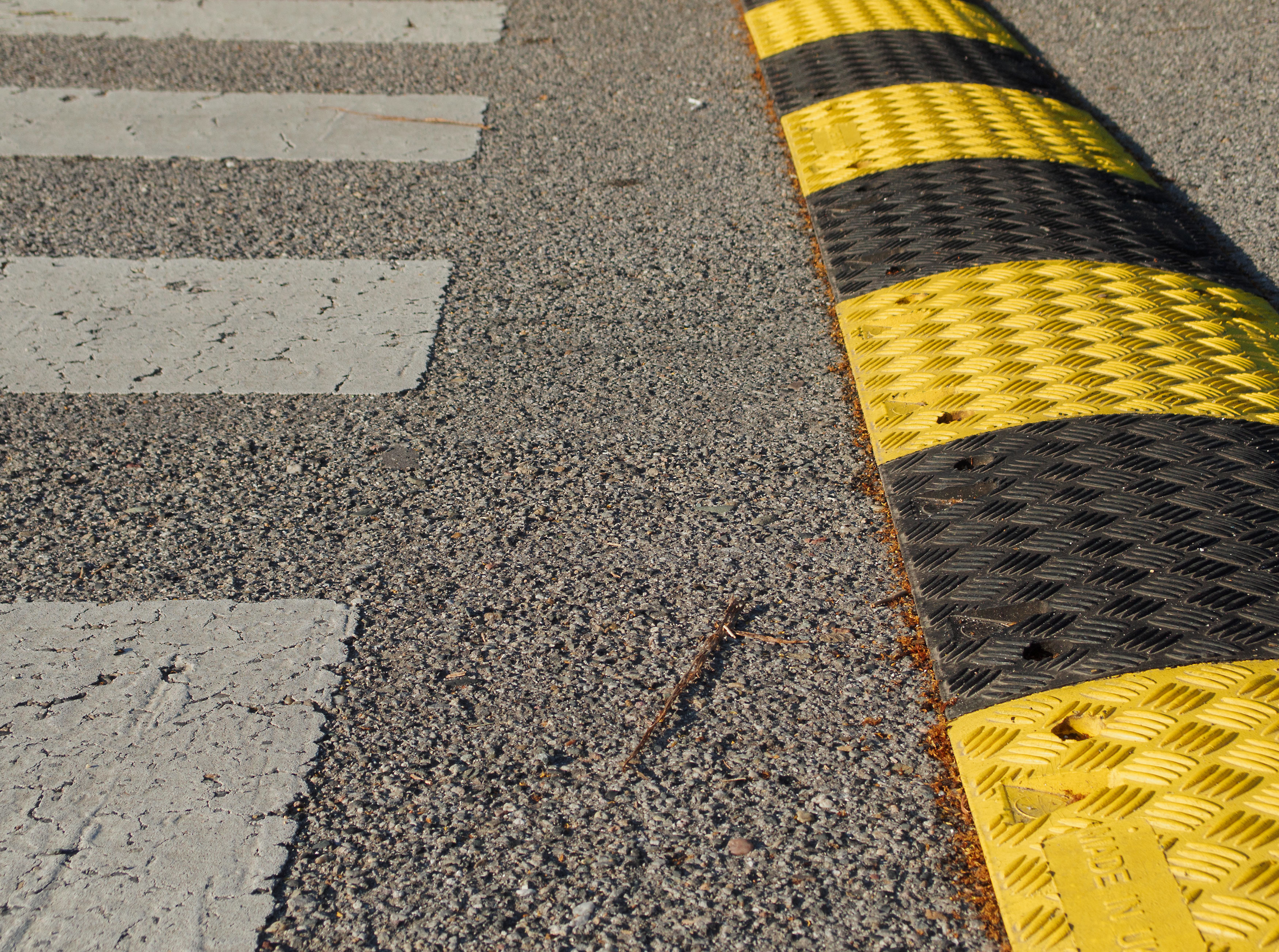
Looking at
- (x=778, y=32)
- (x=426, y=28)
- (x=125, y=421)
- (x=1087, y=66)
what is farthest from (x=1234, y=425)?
(x=426, y=28)

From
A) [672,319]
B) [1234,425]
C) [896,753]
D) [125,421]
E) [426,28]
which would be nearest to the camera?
[896,753]

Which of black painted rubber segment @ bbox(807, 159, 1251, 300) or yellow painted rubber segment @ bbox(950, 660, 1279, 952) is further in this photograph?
black painted rubber segment @ bbox(807, 159, 1251, 300)

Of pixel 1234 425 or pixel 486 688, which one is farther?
pixel 1234 425

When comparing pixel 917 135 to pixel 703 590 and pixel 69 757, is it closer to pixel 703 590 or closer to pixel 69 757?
pixel 703 590

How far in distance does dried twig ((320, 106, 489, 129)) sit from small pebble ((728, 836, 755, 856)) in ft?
10.9

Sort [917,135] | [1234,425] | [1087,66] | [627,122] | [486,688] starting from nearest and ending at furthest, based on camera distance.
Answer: [486,688], [1234,425], [917,135], [627,122], [1087,66]

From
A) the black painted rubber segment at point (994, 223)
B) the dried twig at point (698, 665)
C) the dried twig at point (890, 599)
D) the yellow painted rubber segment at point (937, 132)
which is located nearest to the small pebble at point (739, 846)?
the dried twig at point (698, 665)

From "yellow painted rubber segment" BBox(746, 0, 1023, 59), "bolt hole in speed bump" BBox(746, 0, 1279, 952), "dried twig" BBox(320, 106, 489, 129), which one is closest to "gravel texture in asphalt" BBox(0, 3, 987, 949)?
"bolt hole in speed bump" BBox(746, 0, 1279, 952)

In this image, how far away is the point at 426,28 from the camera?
16.9 feet

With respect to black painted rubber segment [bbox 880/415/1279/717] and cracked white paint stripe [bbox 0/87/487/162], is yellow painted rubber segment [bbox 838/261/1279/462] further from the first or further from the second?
cracked white paint stripe [bbox 0/87/487/162]

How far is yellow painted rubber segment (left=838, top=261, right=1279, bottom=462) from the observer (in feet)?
7.77

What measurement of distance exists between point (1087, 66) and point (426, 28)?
10.2ft

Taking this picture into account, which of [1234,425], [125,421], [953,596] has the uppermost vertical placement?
[1234,425]

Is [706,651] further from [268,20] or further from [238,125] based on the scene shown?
[268,20]
